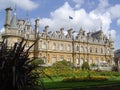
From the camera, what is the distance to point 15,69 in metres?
7.98

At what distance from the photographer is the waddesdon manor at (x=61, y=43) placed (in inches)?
2039

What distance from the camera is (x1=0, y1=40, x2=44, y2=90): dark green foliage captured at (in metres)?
7.94

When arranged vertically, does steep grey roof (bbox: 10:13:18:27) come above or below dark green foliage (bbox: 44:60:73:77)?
above

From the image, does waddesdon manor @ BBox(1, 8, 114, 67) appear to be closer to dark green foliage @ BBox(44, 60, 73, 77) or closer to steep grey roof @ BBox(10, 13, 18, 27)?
steep grey roof @ BBox(10, 13, 18, 27)

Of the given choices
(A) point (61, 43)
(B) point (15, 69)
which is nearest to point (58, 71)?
(B) point (15, 69)

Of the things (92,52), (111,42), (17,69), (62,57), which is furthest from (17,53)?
(111,42)

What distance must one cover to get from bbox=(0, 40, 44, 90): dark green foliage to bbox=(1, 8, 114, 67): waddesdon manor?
38.9 metres

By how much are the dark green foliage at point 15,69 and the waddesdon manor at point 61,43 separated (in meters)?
38.9

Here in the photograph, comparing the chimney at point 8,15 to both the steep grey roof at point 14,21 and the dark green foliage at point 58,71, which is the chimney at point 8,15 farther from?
the dark green foliage at point 58,71

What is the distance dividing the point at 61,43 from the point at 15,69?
50.6 metres

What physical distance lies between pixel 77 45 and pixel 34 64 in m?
52.3

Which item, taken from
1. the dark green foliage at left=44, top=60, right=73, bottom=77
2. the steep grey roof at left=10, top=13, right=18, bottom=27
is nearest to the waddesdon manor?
the steep grey roof at left=10, top=13, right=18, bottom=27

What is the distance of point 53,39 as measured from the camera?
185ft

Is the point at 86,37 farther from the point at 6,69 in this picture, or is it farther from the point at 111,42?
the point at 6,69
